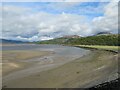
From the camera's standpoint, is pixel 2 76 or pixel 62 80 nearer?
pixel 62 80

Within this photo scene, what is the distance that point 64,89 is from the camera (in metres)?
16.5

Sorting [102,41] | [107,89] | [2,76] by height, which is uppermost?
[107,89]

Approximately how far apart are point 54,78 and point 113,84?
7.30 m

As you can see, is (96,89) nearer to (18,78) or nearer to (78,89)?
(78,89)

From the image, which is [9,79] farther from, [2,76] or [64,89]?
[64,89]

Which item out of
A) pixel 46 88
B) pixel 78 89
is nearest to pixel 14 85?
pixel 46 88

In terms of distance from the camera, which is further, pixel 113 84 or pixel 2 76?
pixel 2 76

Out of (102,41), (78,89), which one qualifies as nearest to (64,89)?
(78,89)

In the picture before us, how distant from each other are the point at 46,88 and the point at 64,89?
1442 mm

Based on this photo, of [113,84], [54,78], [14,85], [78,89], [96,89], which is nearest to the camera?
[96,89]

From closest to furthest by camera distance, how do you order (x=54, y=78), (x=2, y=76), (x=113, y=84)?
(x=113, y=84) < (x=54, y=78) < (x=2, y=76)

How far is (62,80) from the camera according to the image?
1983cm

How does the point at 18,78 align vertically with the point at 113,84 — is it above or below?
below

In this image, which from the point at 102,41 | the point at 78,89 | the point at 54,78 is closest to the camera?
the point at 78,89
